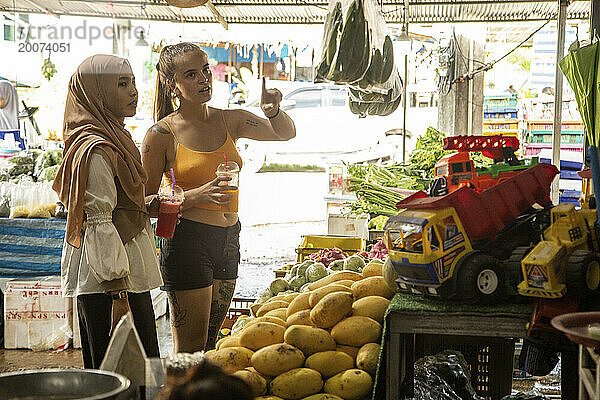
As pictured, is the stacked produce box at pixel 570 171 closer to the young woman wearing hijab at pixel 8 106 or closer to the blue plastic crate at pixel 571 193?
the blue plastic crate at pixel 571 193

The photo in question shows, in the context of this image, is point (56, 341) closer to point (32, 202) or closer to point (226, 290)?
point (32, 202)

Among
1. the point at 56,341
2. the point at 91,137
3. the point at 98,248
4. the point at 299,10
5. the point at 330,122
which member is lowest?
the point at 56,341

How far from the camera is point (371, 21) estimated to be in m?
3.57

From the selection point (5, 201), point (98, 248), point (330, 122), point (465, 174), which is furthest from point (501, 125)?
point (98, 248)

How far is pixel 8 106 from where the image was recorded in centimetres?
585

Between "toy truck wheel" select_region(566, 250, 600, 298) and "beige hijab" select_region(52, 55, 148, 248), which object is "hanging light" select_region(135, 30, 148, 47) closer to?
"beige hijab" select_region(52, 55, 148, 248)

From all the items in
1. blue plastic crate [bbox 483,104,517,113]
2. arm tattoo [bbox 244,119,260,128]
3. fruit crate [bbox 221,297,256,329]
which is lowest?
fruit crate [bbox 221,297,256,329]

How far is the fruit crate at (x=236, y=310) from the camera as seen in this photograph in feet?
12.8

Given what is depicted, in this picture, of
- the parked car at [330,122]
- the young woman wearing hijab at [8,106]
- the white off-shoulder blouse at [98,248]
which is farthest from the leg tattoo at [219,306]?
the parked car at [330,122]

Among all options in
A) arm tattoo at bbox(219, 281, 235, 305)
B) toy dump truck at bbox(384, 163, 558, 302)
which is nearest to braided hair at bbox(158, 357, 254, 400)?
toy dump truck at bbox(384, 163, 558, 302)

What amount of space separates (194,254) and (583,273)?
164cm

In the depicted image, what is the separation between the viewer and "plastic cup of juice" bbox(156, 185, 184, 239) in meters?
2.74

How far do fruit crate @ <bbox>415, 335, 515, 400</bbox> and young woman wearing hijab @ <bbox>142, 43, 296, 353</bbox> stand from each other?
92 centimetres

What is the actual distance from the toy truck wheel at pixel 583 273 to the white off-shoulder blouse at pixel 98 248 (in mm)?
1513
